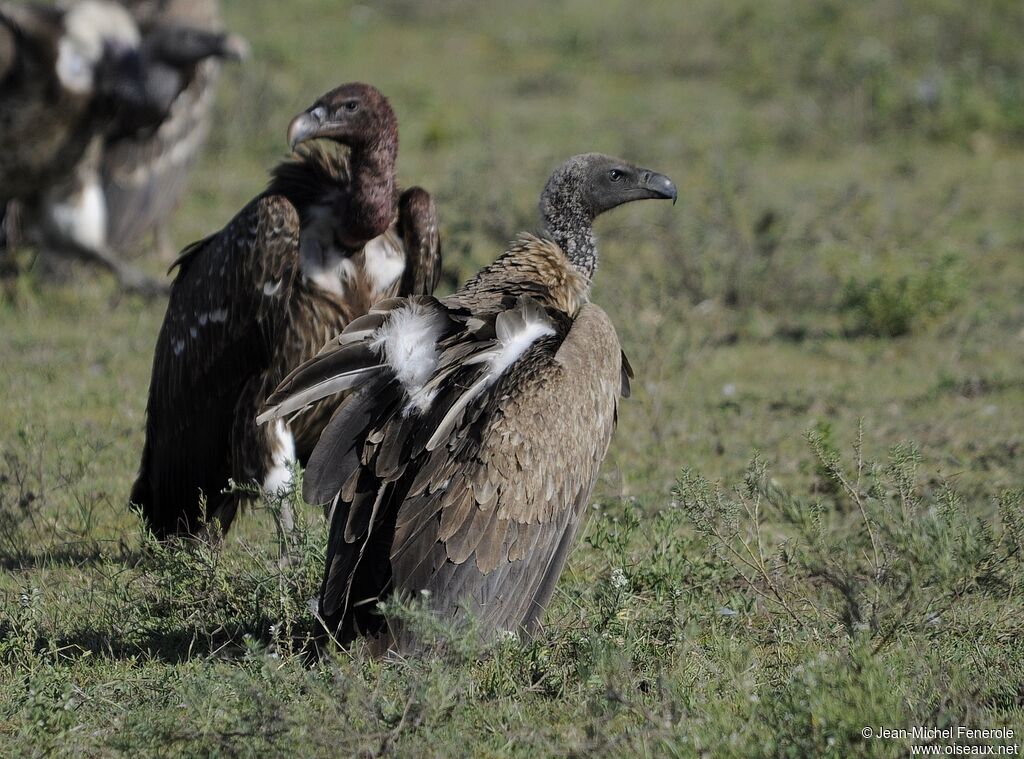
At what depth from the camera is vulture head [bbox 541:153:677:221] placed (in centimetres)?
484

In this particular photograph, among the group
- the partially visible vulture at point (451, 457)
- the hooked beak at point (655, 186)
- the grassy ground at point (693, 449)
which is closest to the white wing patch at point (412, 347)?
the partially visible vulture at point (451, 457)

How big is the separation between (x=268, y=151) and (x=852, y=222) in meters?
5.02

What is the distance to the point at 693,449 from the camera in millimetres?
5957

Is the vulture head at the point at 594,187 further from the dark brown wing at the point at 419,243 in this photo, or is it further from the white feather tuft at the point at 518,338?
the white feather tuft at the point at 518,338

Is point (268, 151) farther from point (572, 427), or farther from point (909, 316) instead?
point (572, 427)

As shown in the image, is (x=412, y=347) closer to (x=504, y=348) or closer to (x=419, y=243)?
(x=504, y=348)

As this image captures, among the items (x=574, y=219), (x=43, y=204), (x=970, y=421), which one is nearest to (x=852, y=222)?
(x=970, y=421)

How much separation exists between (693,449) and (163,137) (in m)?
4.93

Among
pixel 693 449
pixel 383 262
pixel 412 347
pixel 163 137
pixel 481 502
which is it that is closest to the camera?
pixel 481 502

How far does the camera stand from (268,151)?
11.4 m

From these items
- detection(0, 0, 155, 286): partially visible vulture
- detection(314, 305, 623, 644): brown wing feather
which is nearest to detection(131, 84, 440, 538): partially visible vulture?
detection(314, 305, 623, 644): brown wing feather

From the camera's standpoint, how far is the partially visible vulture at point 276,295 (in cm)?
466

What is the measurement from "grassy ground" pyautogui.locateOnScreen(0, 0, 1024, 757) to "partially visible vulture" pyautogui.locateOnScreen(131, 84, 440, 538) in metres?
0.36

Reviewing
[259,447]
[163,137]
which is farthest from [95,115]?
[259,447]
